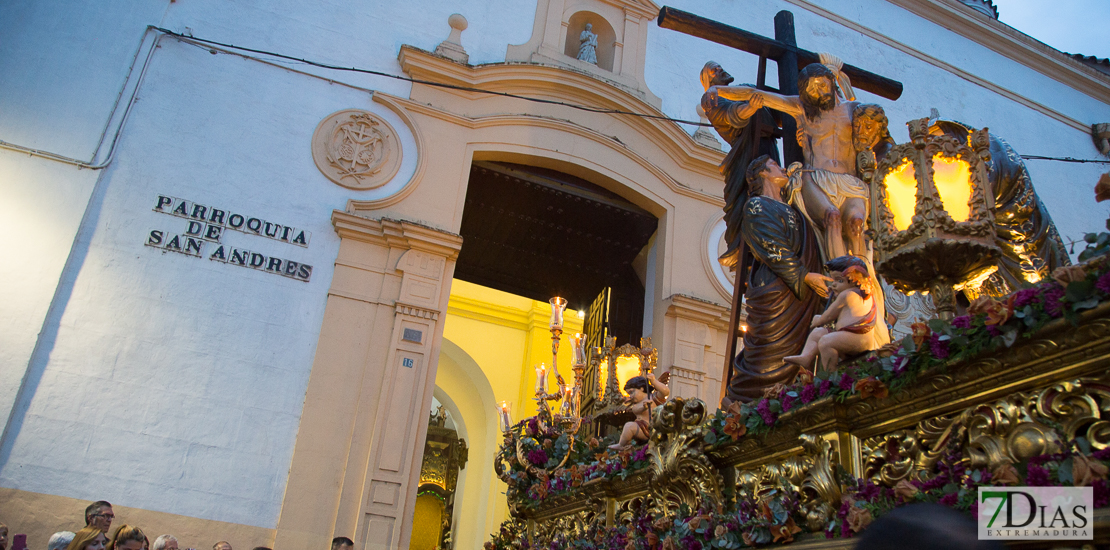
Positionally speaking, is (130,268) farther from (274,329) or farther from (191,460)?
(191,460)

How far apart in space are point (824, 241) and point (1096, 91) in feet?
50.3

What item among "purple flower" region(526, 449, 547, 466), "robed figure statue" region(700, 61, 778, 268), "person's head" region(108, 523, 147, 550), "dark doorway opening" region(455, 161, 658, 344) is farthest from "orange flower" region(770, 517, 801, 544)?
"dark doorway opening" region(455, 161, 658, 344)

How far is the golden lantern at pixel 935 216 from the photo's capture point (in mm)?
3135

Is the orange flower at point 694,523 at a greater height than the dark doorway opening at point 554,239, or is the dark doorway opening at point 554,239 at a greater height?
the dark doorway opening at point 554,239

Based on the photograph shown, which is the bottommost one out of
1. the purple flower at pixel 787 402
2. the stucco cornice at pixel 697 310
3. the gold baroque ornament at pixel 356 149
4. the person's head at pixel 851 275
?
the purple flower at pixel 787 402

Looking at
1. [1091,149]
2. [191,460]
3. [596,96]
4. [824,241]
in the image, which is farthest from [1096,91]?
[191,460]

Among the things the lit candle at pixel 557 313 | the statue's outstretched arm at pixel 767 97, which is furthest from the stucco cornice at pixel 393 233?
the statue's outstretched arm at pixel 767 97

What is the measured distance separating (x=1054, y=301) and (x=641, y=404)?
3455mm

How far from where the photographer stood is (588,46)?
1209cm

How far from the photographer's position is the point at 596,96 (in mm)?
11164

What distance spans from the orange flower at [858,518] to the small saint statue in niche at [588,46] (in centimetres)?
994

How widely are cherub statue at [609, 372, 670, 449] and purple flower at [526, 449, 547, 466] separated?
979 mm

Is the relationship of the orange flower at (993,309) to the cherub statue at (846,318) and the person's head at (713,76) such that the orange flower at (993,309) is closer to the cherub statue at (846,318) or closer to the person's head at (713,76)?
the cherub statue at (846,318)

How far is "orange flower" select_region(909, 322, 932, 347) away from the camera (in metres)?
2.67
